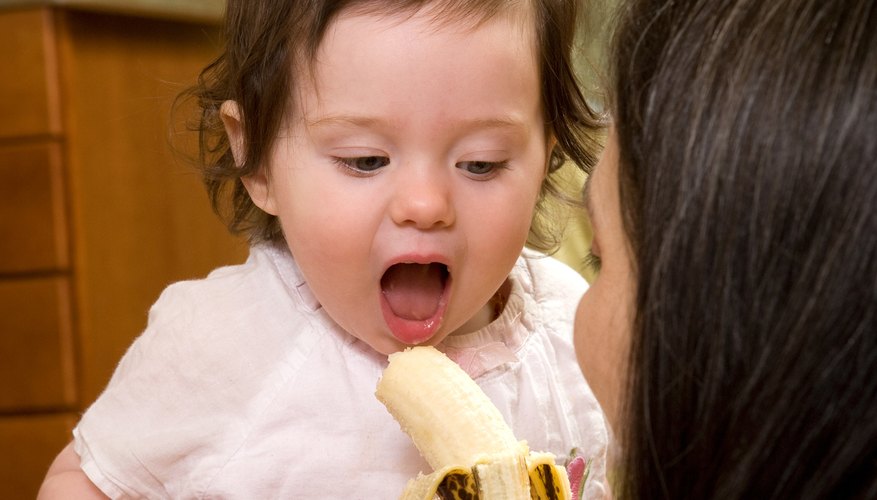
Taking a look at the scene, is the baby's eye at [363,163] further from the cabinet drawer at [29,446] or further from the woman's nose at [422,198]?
the cabinet drawer at [29,446]

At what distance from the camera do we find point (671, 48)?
2.24 ft

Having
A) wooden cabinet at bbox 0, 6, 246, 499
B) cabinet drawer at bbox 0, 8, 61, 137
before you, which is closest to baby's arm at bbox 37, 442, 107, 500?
wooden cabinet at bbox 0, 6, 246, 499

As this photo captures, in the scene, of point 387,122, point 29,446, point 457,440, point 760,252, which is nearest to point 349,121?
point 387,122

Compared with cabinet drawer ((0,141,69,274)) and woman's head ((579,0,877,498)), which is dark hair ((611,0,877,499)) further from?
cabinet drawer ((0,141,69,274))

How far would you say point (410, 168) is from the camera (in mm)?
940

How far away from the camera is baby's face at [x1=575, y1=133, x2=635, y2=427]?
765mm

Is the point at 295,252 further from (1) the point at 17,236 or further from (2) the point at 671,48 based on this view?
(1) the point at 17,236

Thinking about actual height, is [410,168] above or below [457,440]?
above

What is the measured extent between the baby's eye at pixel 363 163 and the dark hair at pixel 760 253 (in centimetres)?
31

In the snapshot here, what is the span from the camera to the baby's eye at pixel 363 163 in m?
0.96

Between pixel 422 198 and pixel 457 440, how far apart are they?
0.20 m

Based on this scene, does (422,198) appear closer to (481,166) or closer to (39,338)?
(481,166)

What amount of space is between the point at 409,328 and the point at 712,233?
1.36 feet

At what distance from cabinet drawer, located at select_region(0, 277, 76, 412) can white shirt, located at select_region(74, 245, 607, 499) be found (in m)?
1.22
